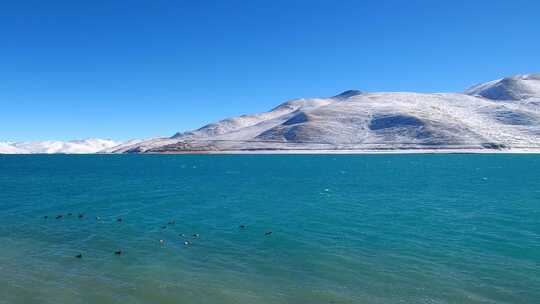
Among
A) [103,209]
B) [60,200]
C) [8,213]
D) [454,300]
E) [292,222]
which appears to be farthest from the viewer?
[60,200]

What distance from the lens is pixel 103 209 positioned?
178 ft

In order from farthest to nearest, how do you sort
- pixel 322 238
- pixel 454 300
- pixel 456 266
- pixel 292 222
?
pixel 292 222
pixel 322 238
pixel 456 266
pixel 454 300

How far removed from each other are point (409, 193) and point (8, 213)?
192 ft

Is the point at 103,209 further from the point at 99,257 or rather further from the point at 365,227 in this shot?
the point at 365,227

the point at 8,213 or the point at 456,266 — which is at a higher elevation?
the point at 8,213

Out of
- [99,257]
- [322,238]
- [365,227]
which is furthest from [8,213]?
[365,227]

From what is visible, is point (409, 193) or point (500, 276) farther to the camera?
point (409, 193)

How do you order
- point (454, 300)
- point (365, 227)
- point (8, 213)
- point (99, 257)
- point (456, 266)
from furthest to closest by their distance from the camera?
1. point (8, 213)
2. point (365, 227)
3. point (99, 257)
4. point (456, 266)
5. point (454, 300)

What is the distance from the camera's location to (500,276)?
26312 millimetres

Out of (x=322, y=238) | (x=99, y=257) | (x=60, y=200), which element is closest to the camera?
(x=99, y=257)

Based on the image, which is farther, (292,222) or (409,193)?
(409,193)

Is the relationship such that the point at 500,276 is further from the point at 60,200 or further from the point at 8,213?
the point at 60,200

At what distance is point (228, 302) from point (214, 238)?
1463 centimetres

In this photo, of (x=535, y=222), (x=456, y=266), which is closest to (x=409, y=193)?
(x=535, y=222)
